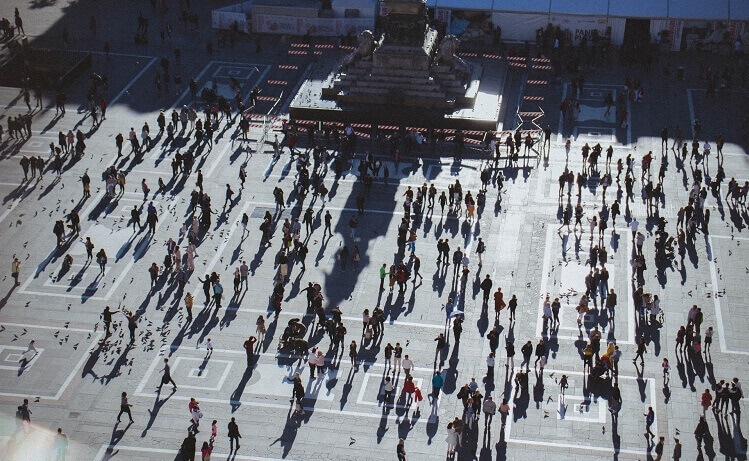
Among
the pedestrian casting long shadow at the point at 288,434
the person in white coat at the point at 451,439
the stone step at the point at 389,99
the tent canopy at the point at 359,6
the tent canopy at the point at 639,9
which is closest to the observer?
the person in white coat at the point at 451,439

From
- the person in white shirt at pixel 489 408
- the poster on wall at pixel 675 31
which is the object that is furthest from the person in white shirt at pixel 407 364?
the poster on wall at pixel 675 31

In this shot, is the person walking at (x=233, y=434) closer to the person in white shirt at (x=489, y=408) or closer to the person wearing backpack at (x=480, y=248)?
the person in white shirt at (x=489, y=408)

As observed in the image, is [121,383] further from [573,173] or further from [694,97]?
[694,97]

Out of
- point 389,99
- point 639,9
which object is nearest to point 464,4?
point 639,9

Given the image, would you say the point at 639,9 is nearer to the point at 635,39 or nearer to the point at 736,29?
the point at 635,39

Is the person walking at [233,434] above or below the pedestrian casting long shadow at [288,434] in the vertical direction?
below

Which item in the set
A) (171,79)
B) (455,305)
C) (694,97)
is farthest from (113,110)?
(694,97)
